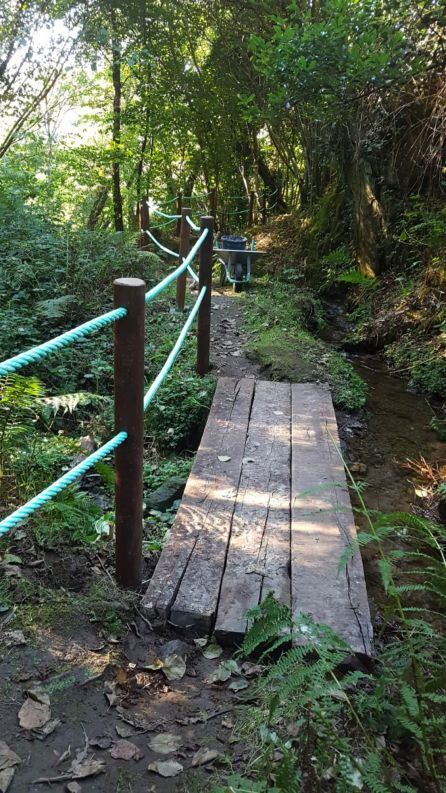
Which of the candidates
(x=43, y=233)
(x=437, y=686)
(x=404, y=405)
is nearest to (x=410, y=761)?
(x=437, y=686)

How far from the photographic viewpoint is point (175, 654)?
7.59ft

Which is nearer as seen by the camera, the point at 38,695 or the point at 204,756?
the point at 204,756

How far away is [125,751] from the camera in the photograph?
73.4 inches

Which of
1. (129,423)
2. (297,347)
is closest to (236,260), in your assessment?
(297,347)

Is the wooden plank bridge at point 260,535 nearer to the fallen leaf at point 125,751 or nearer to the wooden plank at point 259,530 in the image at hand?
the wooden plank at point 259,530

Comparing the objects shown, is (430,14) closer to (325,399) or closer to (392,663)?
(325,399)

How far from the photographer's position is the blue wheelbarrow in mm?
9812

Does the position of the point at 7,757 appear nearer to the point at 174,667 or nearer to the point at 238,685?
the point at 174,667

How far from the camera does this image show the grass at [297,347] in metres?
5.71

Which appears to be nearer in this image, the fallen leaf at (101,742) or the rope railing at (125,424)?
the fallen leaf at (101,742)

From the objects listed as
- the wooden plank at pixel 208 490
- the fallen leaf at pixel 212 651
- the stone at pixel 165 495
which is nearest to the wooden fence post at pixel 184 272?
the wooden plank at pixel 208 490

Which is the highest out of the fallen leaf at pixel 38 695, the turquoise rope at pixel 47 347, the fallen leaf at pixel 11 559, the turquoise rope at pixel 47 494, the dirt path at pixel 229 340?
the turquoise rope at pixel 47 347

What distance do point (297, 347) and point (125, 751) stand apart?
5.00 metres

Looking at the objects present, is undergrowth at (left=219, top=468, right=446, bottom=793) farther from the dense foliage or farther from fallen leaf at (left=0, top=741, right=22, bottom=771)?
fallen leaf at (left=0, top=741, right=22, bottom=771)
